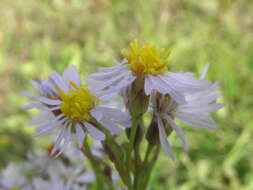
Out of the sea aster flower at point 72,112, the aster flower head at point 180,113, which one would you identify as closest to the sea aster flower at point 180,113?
the aster flower head at point 180,113

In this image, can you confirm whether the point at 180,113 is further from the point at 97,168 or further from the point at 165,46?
the point at 165,46

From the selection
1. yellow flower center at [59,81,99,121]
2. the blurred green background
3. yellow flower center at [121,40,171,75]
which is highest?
the blurred green background

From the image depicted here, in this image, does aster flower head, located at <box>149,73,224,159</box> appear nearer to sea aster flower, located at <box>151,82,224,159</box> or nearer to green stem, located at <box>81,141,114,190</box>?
sea aster flower, located at <box>151,82,224,159</box>

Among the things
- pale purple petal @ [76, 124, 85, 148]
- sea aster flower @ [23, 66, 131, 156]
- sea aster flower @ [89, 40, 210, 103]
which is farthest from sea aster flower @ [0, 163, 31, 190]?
sea aster flower @ [89, 40, 210, 103]

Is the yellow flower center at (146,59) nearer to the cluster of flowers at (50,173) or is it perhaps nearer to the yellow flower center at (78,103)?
the yellow flower center at (78,103)

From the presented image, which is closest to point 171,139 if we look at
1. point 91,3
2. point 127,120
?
point 127,120

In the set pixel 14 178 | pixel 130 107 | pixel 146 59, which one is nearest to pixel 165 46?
pixel 14 178

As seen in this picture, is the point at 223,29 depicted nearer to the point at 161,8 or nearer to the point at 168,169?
the point at 161,8
